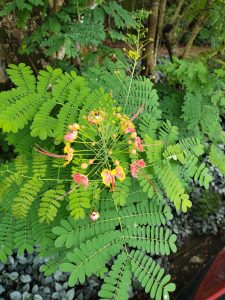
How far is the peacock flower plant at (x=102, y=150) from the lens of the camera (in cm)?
159

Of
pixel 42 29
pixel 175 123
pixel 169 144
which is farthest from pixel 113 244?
pixel 42 29

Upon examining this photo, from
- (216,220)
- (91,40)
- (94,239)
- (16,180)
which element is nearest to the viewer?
(94,239)

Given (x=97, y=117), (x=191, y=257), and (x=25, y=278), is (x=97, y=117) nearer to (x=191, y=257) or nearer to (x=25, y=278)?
(x=25, y=278)

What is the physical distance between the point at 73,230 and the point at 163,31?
10.6 ft

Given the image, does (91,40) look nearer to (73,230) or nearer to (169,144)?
(169,144)

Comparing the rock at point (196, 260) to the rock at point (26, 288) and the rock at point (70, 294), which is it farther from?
the rock at point (26, 288)

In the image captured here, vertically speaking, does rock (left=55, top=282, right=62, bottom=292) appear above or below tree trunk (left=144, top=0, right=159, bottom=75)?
below

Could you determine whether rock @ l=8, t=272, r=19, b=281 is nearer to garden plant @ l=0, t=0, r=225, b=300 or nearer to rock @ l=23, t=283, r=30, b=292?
rock @ l=23, t=283, r=30, b=292

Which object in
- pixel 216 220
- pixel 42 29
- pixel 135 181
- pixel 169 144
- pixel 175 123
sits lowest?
pixel 216 220

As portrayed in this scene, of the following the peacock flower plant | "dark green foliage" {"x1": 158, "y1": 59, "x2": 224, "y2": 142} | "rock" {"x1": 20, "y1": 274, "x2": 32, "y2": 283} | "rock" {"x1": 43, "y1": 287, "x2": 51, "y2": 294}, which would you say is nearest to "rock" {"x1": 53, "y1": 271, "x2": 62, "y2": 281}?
"rock" {"x1": 43, "y1": 287, "x2": 51, "y2": 294}

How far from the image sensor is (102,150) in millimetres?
1819

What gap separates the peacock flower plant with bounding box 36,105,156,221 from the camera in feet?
5.23

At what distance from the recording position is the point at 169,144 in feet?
6.88

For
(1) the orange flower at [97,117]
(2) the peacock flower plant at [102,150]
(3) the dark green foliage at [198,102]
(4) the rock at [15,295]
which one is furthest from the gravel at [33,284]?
(1) the orange flower at [97,117]
